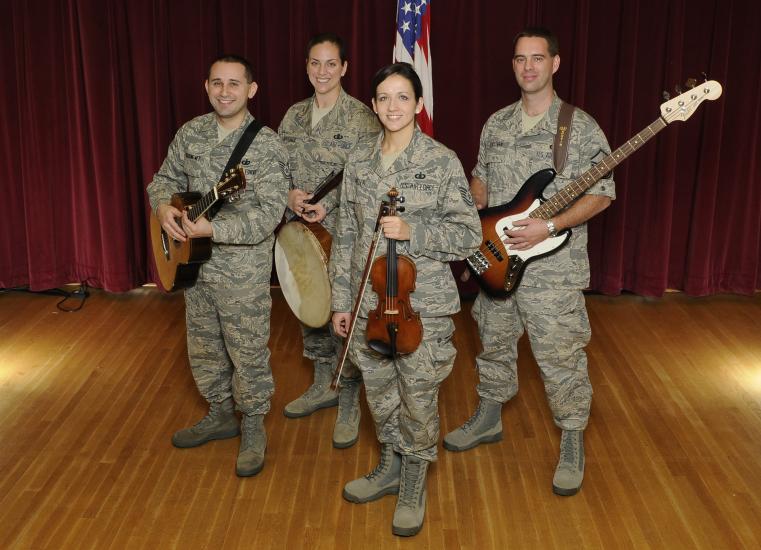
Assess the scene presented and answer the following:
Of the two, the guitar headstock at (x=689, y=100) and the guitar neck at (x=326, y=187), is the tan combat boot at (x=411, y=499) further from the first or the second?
the guitar headstock at (x=689, y=100)

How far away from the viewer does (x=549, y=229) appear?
3471 millimetres

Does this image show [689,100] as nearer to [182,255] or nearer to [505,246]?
[505,246]

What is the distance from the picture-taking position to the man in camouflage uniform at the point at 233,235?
3.49 m

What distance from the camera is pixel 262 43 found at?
5410 mm

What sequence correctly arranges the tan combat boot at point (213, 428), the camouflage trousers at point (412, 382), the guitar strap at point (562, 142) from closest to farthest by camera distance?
the camouflage trousers at point (412, 382), the guitar strap at point (562, 142), the tan combat boot at point (213, 428)

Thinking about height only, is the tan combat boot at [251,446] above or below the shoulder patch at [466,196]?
below

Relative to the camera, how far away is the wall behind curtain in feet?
17.4

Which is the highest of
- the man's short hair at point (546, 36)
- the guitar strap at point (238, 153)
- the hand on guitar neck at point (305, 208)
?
the man's short hair at point (546, 36)

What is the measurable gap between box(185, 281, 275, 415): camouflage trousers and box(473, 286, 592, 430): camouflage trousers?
3.10 ft

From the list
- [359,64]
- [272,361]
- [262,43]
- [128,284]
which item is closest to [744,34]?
[359,64]

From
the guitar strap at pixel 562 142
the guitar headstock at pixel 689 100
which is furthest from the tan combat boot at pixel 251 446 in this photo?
the guitar headstock at pixel 689 100

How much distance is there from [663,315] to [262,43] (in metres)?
2.93

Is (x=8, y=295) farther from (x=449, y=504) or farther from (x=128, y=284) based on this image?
(x=449, y=504)

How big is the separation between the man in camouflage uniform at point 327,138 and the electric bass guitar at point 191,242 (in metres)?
0.56
